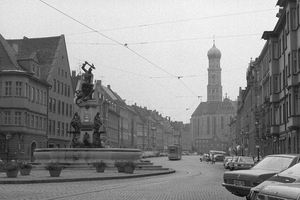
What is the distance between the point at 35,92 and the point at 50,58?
1034 centimetres

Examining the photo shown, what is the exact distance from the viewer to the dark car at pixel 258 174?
13772mm

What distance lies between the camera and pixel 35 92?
237 feet

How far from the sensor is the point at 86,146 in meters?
44.2

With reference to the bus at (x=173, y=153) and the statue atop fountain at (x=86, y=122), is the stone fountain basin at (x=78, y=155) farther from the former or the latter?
the bus at (x=173, y=153)

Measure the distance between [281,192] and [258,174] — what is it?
652 cm

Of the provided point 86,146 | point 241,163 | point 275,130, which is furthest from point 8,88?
point 241,163

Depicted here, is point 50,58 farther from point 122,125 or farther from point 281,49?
point 122,125

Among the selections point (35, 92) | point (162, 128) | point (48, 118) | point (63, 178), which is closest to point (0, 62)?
point (35, 92)

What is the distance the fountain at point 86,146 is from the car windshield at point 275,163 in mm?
27466

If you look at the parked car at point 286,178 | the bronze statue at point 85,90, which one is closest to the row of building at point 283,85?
the bronze statue at point 85,90

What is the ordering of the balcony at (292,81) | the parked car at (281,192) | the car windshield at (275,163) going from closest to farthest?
the parked car at (281,192), the car windshield at (275,163), the balcony at (292,81)

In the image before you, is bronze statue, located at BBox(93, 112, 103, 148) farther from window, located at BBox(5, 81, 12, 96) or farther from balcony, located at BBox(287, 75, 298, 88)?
window, located at BBox(5, 81, 12, 96)

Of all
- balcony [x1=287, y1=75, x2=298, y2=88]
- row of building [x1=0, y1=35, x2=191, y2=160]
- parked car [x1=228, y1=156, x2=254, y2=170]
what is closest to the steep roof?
row of building [x1=0, y1=35, x2=191, y2=160]

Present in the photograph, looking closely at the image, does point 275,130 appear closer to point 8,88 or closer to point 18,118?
point 18,118
